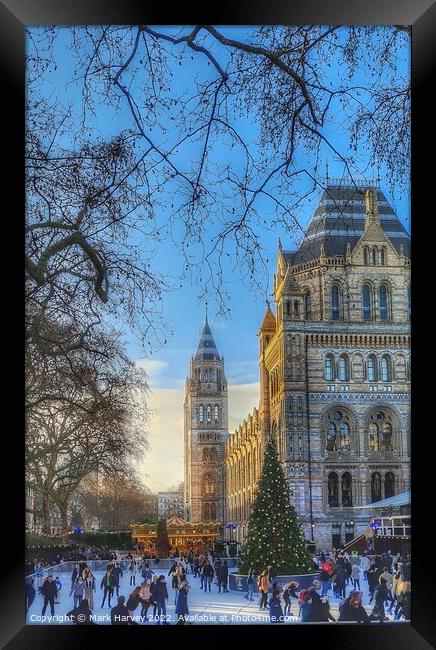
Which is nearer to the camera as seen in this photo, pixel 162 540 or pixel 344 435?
pixel 162 540

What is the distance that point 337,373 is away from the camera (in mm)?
6867

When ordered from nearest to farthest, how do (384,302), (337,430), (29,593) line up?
(29,593), (384,302), (337,430)

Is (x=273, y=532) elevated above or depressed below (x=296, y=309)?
below

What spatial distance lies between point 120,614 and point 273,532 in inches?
48.8

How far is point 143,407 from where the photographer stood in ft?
21.9

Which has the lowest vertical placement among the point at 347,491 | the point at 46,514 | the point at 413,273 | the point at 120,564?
the point at 120,564

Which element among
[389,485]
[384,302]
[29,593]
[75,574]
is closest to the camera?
[29,593]

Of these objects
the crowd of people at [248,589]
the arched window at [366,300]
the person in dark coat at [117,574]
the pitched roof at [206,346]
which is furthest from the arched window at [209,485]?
the arched window at [366,300]

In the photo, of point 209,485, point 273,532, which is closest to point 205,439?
point 209,485

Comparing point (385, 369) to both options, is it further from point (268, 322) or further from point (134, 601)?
point (134, 601)

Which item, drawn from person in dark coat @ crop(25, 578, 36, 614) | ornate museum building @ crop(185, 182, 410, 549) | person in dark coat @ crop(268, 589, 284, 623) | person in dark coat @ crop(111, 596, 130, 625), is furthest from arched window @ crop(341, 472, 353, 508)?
person in dark coat @ crop(25, 578, 36, 614)

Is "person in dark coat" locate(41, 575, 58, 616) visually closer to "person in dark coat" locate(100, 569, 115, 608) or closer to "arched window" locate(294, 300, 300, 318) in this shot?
"person in dark coat" locate(100, 569, 115, 608)

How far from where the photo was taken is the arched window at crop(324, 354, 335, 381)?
6.87m
